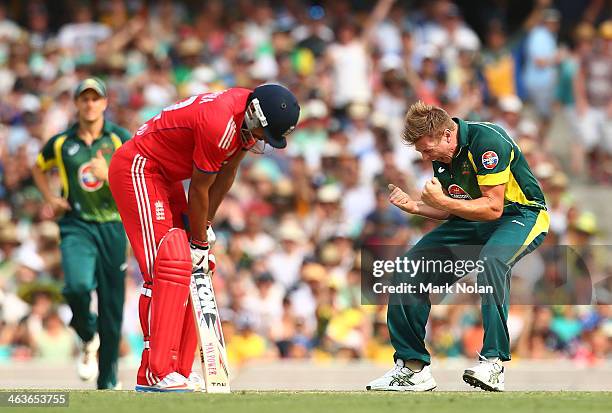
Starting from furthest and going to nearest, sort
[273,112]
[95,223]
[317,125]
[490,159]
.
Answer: [317,125]
[95,223]
[490,159]
[273,112]

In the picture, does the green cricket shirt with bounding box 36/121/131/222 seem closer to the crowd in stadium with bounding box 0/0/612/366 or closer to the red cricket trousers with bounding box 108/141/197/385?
the red cricket trousers with bounding box 108/141/197/385

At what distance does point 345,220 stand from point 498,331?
747 cm

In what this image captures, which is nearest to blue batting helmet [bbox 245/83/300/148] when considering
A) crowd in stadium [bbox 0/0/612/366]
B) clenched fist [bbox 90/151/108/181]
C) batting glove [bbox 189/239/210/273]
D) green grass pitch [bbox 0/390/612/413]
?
batting glove [bbox 189/239/210/273]

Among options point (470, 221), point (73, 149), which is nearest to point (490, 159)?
point (470, 221)

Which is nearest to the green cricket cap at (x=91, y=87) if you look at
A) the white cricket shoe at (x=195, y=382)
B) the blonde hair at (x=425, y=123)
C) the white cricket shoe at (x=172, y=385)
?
the white cricket shoe at (x=195, y=382)

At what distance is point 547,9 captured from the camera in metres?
20.6

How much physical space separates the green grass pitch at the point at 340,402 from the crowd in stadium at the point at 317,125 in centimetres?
476

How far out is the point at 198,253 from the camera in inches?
379

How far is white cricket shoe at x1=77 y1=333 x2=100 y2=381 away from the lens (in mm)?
11898

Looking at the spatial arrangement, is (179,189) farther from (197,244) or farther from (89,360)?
(89,360)

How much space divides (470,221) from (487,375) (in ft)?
3.77

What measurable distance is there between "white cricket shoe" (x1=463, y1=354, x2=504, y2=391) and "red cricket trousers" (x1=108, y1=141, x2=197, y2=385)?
80.3 inches

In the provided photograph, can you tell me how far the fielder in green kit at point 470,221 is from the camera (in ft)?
30.9

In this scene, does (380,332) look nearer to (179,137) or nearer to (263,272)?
(263,272)
